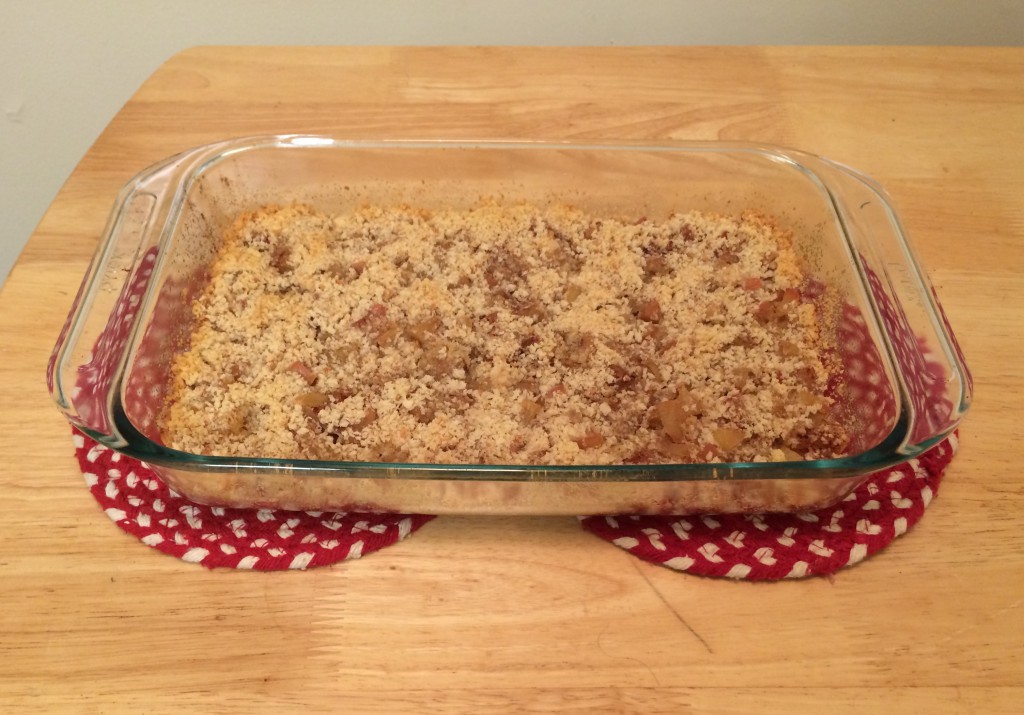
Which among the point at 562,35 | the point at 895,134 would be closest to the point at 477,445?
the point at 895,134

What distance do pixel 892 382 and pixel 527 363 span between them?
345mm

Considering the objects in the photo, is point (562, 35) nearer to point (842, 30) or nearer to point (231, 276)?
point (842, 30)

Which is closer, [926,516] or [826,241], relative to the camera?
[926,516]

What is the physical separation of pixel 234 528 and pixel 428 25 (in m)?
0.93

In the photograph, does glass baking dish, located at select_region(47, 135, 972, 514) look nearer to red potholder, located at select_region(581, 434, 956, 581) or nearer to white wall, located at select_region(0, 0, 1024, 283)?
red potholder, located at select_region(581, 434, 956, 581)

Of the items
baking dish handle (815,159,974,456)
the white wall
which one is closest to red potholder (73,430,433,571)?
baking dish handle (815,159,974,456)

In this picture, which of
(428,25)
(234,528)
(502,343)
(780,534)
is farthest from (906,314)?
(428,25)

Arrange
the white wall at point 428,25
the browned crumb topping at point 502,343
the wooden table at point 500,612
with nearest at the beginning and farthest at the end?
the wooden table at point 500,612 < the browned crumb topping at point 502,343 < the white wall at point 428,25

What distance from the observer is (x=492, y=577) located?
0.68 m

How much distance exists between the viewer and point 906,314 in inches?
29.3

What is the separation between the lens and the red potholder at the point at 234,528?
0.69m

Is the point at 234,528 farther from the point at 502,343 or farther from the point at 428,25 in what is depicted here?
the point at 428,25

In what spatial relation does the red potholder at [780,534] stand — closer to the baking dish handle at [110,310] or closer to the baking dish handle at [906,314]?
the baking dish handle at [906,314]

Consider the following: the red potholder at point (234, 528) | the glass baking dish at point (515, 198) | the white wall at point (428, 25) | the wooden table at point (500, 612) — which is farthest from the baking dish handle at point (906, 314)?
the white wall at point (428, 25)
